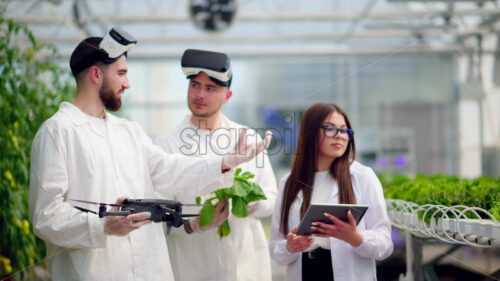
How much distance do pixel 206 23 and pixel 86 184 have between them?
4154 millimetres

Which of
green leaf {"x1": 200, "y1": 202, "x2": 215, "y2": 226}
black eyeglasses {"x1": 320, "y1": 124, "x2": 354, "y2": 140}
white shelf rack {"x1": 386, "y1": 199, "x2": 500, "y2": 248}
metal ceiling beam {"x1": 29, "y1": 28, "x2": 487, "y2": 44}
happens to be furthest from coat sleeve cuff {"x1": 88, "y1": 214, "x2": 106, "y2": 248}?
metal ceiling beam {"x1": 29, "y1": 28, "x2": 487, "y2": 44}

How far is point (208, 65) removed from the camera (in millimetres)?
1956

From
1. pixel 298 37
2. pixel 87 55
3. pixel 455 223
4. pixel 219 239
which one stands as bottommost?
pixel 219 239

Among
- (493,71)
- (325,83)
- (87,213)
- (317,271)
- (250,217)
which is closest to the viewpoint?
(87,213)

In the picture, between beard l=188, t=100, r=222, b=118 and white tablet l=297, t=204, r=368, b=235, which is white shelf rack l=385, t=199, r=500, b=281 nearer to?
white tablet l=297, t=204, r=368, b=235

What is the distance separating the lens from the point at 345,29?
7.79 meters

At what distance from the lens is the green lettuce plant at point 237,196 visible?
1857 mm

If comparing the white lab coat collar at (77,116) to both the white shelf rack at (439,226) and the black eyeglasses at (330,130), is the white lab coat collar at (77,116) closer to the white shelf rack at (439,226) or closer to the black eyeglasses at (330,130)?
the black eyeglasses at (330,130)

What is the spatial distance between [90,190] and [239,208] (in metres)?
0.57

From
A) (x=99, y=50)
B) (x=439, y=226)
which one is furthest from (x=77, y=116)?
(x=439, y=226)

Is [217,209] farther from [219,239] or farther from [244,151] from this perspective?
[244,151]

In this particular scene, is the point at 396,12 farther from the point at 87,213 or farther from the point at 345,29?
the point at 87,213

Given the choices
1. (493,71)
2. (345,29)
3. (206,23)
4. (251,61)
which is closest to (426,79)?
(493,71)

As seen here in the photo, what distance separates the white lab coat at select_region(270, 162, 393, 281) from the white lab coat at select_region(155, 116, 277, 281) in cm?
23
